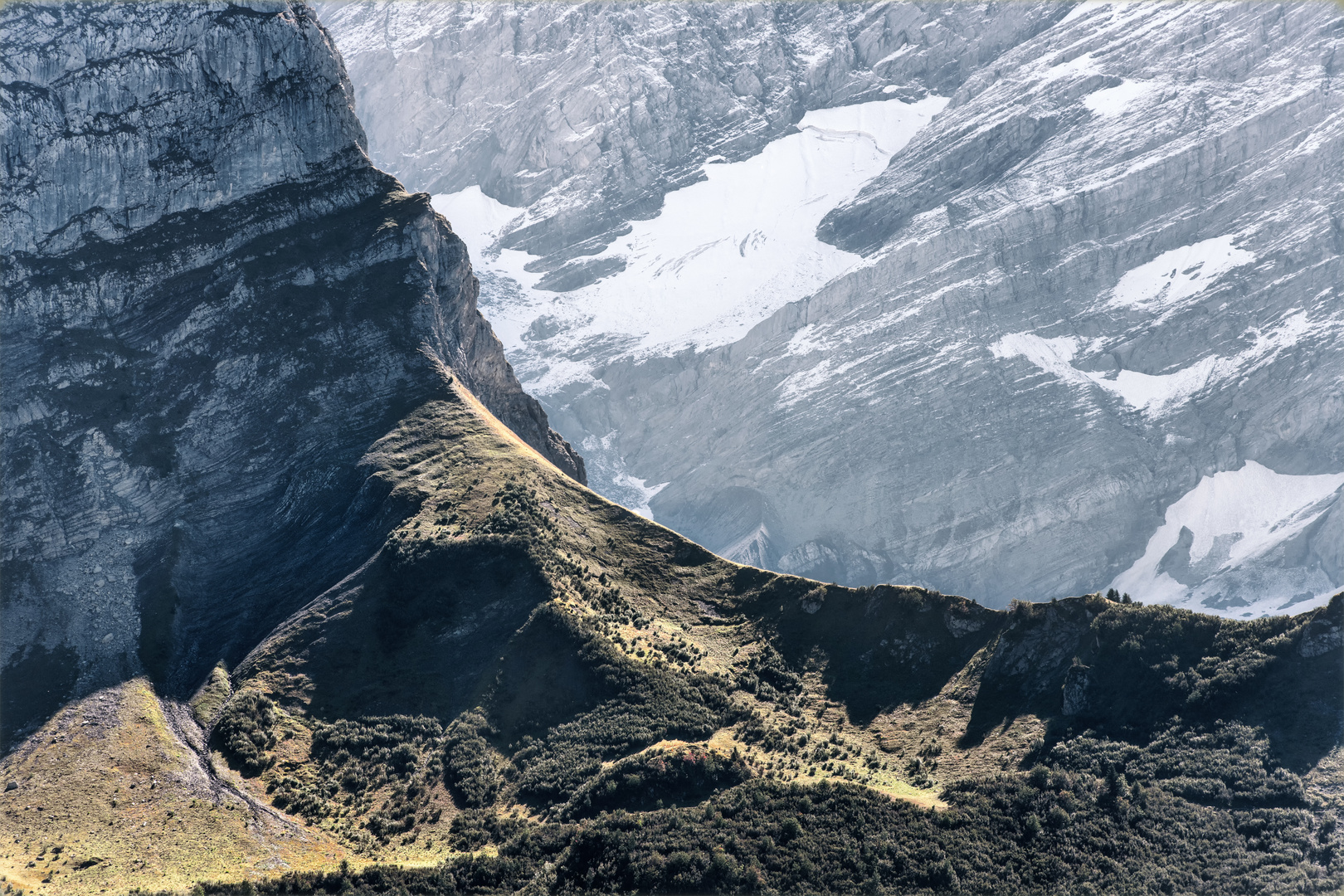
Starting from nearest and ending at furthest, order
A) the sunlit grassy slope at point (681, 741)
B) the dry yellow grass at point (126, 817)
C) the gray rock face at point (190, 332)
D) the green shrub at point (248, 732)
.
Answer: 1. the dry yellow grass at point (126, 817)
2. the sunlit grassy slope at point (681, 741)
3. the green shrub at point (248, 732)
4. the gray rock face at point (190, 332)

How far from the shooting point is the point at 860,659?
85.5 meters

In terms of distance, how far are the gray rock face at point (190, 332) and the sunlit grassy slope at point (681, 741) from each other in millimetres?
8722

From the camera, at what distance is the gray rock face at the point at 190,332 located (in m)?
91.4

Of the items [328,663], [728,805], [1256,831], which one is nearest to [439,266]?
[328,663]

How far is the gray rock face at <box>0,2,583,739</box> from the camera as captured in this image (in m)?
91.4

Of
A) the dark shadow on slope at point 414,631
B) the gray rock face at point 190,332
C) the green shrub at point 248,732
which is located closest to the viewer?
the green shrub at point 248,732

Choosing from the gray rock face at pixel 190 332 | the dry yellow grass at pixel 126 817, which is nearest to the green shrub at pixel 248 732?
the dry yellow grass at pixel 126 817

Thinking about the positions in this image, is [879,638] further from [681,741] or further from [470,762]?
[470,762]

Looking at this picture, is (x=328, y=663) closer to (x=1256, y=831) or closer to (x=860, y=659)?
(x=860, y=659)

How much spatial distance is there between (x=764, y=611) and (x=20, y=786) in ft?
176

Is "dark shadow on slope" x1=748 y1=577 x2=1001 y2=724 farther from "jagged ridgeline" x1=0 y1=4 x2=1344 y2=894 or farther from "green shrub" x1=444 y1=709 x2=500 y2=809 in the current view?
"green shrub" x1=444 y1=709 x2=500 y2=809

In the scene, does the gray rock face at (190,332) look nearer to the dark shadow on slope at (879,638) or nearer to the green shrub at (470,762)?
the green shrub at (470,762)

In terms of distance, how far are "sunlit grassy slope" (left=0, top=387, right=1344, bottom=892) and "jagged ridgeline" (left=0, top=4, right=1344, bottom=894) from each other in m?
0.26

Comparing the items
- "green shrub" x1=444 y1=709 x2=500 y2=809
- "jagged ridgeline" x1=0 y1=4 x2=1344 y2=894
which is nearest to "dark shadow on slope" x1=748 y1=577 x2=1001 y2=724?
"jagged ridgeline" x1=0 y1=4 x2=1344 y2=894
